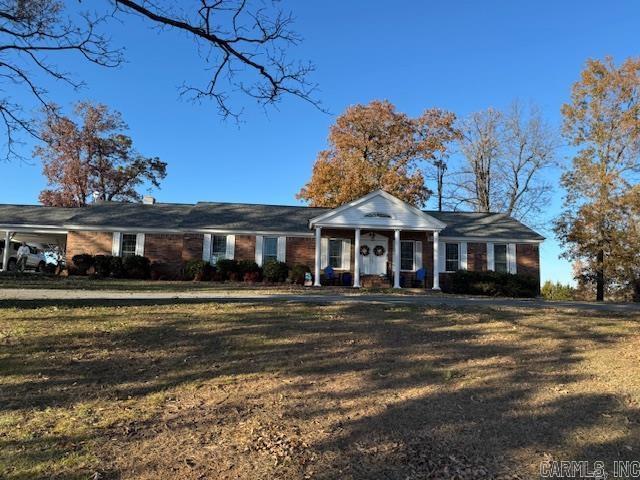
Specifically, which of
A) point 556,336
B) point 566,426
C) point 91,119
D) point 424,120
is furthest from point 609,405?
point 91,119

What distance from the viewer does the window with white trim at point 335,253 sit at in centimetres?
2648

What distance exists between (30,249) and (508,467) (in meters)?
30.2

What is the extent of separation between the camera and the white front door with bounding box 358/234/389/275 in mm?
26688

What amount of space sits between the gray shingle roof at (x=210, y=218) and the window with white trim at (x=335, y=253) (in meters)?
1.46

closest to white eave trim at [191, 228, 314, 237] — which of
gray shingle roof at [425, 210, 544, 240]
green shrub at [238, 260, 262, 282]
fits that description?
green shrub at [238, 260, 262, 282]

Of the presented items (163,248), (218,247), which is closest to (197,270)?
(218,247)

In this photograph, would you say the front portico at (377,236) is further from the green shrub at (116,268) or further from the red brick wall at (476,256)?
the green shrub at (116,268)

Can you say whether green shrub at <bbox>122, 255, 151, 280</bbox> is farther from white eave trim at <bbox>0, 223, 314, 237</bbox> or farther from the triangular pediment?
the triangular pediment

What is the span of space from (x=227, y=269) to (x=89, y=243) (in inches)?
310

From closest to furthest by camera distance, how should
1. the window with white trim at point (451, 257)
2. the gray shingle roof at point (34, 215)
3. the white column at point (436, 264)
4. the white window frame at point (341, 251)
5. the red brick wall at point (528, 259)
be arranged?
the white column at point (436, 264)
the white window frame at point (341, 251)
the red brick wall at point (528, 259)
the window with white trim at point (451, 257)
the gray shingle roof at point (34, 215)

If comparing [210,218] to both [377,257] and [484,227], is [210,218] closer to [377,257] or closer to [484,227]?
[377,257]

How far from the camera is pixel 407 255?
2684cm

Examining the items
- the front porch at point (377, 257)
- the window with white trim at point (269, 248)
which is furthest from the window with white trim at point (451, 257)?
the window with white trim at point (269, 248)

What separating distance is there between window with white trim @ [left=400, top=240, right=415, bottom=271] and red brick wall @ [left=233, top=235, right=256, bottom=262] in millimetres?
7474
